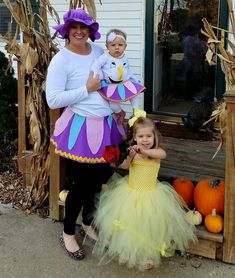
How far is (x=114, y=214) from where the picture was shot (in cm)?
332

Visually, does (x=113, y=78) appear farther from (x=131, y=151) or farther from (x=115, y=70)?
(x=131, y=151)

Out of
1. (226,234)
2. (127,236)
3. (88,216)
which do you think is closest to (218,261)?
(226,234)

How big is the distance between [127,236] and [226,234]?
2.42 feet

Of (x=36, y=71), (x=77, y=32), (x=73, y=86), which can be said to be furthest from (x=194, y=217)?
(x=36, y=71)

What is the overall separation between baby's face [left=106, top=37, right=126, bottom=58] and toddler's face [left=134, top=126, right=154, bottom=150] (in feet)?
1.96

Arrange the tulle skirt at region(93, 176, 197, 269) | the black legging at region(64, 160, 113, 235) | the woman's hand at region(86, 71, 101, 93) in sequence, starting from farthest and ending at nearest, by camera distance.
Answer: the black legging at region(64, 160, 113, 235) < the woman's hand at region(86, 71, 101, 93) < the tulle skirt at region(93, 176, 197, 269)

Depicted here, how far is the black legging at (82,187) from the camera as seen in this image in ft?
11.5

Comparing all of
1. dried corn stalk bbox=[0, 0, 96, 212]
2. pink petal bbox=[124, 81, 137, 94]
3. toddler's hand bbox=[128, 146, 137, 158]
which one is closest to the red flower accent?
toddler's hand bbox=[128, 146, 137, 158]

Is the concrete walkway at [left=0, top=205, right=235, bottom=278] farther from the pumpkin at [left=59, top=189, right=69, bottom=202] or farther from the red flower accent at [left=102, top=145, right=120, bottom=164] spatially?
the red flower accent at [left=102, top=145, right=120, bottom=164]

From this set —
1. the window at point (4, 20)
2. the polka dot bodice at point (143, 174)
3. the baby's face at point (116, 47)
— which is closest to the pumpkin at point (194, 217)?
the polka dot bodice at point (143, 174)

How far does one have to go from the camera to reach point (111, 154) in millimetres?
3248

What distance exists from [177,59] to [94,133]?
322 centimetres

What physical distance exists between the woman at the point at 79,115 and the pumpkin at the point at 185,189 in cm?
63

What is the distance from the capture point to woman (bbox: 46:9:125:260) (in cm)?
334
